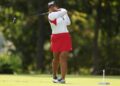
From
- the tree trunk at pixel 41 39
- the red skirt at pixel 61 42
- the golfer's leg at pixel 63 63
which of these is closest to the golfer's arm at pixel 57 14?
the red skirt at pixel 61 42

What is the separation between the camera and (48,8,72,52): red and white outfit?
46.3 feet

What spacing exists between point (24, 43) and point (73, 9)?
9.68 metres

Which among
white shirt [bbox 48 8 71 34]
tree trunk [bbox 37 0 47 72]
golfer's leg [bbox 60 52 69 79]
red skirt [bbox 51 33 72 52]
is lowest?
tree trunk [bbox 37 0 47 72]

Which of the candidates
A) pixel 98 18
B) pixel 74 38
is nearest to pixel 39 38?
pixel 98 18

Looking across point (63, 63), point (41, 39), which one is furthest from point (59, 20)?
point (41, 39)

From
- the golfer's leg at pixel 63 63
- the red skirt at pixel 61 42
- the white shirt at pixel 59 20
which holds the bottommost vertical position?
the golfer's leg at pixel 63 63

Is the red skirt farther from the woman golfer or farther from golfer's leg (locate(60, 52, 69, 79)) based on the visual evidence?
golfer's leg (locate(60, 52, 69, 79))

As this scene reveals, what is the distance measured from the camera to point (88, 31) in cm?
4550

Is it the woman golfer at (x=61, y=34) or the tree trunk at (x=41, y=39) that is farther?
the tree trunk at (x=41, y=39)

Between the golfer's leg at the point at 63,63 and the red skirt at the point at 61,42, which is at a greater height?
the red skirt at the point at 61,42

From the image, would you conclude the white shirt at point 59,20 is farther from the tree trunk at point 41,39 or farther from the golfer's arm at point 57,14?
the tree trunk at point 41,39

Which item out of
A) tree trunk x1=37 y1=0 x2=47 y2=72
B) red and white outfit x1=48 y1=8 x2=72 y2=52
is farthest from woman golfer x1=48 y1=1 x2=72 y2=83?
tree trunk x1=37 y1=0 x2=47 y2=72

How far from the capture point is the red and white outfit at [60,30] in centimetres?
1410

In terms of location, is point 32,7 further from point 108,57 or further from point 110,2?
point 108,57
